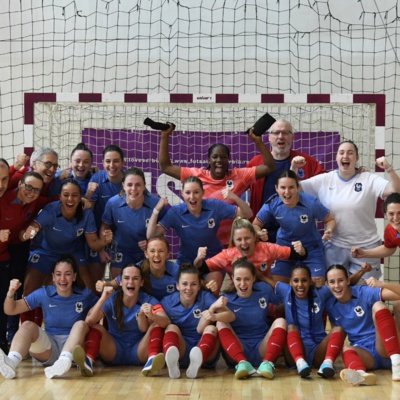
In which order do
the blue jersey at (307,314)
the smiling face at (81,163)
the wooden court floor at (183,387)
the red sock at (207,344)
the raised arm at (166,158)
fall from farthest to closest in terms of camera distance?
1. the raised arm at (166,158)
2. the smiling face at (81,163)
3. the blue jersey at (307,314)
4. the red sock at (207,344)
5. the wooden court floor at (183,387)

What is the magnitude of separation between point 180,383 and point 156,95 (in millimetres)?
3474

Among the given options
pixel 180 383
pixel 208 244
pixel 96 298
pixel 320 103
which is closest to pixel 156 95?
pixel 320 103

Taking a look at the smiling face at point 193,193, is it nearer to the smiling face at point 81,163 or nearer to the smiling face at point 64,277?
the smiling face at point 81,163

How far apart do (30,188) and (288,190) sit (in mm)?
2007

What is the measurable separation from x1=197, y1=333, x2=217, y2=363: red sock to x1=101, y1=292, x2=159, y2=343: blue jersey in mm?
478

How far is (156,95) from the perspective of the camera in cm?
785

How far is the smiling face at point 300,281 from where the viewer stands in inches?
226

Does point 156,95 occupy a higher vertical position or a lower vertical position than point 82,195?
higher

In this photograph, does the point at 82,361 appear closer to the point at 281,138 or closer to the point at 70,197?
the point at 70,197

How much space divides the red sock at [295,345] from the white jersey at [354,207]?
101 centimetres

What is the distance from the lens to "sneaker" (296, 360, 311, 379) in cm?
538

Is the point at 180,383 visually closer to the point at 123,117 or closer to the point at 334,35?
the point at 123,117

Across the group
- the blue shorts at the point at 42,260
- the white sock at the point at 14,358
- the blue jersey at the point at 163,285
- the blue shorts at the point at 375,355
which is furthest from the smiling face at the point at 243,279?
the white sock at the point at 14,358

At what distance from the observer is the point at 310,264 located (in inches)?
243
